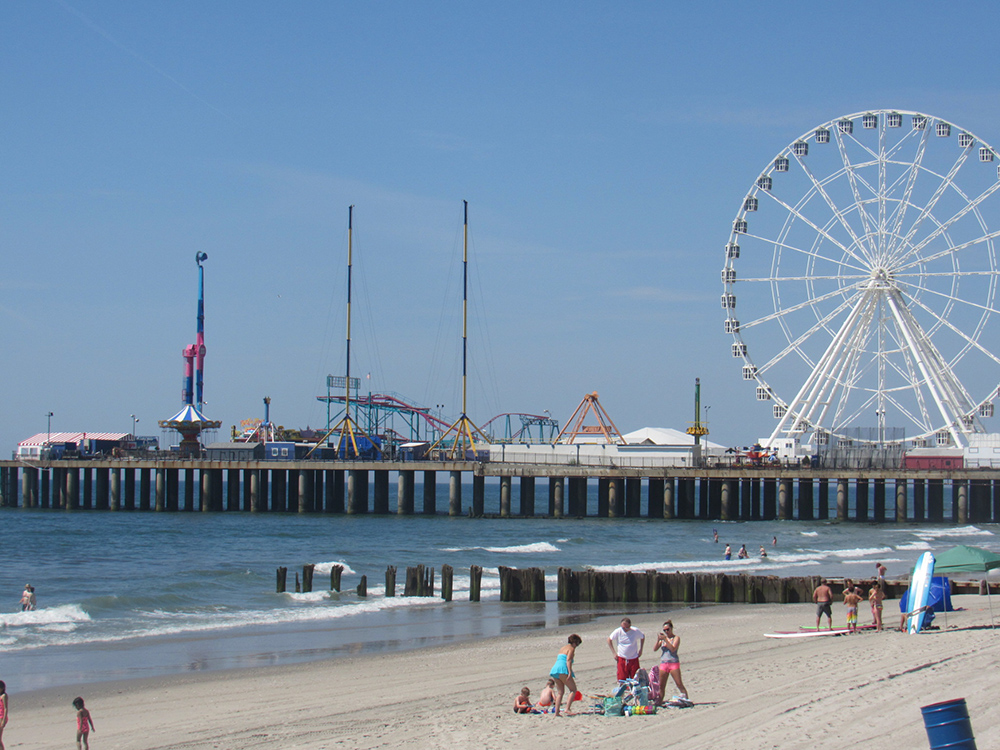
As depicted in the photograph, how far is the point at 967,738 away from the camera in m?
6.70

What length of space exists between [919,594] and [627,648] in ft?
23.2

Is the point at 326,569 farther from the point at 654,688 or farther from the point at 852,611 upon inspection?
the point at 654,688

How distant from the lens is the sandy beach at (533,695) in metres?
10.7

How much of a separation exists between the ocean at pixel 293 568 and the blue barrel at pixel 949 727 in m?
12.4

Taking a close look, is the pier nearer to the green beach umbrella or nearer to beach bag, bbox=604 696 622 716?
the green beach umbrella

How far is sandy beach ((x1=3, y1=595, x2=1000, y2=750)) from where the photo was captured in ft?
35.2

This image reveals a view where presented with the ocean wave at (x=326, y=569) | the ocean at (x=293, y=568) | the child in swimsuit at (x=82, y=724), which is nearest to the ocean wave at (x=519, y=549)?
the ocean at (x=293, y=568)

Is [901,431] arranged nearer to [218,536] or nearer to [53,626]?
[218,536]

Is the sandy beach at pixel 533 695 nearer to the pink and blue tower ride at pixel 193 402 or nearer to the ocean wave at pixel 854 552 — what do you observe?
the ocean wave at pixel 854 552

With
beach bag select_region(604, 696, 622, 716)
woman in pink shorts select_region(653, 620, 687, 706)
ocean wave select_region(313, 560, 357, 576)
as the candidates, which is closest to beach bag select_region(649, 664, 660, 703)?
woman in pink shorts select_region(653, 620, 687, 706)

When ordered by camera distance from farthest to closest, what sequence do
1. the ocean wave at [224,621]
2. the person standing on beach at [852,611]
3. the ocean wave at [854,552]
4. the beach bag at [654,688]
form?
1. the ocean wave at [854,552]
2. the ocean wave at [224,621]
3. the person standing on beach at [852,611]
4. the beach bag at [654,688]

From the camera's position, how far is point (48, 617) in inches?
867

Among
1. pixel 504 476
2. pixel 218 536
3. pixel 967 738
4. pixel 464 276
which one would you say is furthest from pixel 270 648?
pixel 464 276

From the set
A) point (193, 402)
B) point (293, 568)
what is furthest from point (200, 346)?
point (293, 568)
